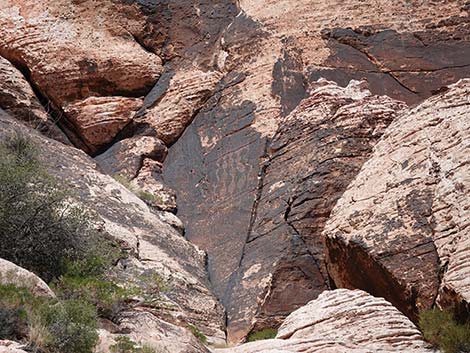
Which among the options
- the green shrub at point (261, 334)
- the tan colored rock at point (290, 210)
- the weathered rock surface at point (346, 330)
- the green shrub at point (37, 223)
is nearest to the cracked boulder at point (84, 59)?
the tan colored rock at point (290, 210)

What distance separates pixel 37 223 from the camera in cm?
1374

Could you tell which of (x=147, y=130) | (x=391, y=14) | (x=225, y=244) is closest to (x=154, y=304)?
(x=225, y=244)

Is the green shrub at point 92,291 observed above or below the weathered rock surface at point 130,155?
below

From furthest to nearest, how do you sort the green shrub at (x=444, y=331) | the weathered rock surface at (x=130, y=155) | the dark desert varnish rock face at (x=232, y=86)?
the weathered rock surface at (x=130, y=155), the dark desert varnish rock face at (x=232, y=86), the green shrub at (x=444, y=331)

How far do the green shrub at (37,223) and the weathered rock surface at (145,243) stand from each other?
4.82 ft

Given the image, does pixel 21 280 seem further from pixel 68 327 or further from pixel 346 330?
pixel 346 330

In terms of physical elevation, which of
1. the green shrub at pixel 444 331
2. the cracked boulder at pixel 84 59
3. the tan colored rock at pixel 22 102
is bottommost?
the green shrub at pixel 444 331

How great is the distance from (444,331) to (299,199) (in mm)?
7184

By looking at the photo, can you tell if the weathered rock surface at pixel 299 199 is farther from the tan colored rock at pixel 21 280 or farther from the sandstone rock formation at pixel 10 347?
the sandstone rock formation at pixel 10 347

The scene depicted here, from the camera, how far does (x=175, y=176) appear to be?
24.5 m

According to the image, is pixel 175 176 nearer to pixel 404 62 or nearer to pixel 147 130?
pixel 147 130

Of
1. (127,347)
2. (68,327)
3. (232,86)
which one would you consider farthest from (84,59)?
(68,327)

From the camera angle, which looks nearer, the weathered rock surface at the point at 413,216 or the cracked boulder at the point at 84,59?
the weathered rock surface at the point at 413,216

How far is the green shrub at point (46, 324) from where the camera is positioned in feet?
31.2
